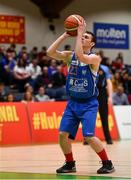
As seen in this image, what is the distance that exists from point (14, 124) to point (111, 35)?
44.7 feet

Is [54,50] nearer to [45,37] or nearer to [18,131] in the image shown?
[18,131]

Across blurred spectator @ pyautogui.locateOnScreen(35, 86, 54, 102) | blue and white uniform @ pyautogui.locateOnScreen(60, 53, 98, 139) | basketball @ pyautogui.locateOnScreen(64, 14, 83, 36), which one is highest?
basketball @ pyautogui.locateOnScreen(64, 14, 83, 36)

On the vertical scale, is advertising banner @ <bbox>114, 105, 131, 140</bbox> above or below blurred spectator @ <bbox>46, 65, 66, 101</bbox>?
below

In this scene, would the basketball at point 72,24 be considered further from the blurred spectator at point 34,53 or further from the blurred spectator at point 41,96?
the blurred spectator at point 34,53

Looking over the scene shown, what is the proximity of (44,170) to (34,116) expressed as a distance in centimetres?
704

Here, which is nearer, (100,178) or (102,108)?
(100,178)

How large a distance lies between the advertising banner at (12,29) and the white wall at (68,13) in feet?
0.92

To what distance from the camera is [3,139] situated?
14.1m

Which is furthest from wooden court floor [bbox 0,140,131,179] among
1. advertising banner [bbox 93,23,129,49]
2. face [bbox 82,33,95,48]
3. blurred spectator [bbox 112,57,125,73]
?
advertising banner [bbox 93,23,129,49]

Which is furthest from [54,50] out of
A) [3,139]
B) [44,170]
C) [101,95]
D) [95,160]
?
[3,139]

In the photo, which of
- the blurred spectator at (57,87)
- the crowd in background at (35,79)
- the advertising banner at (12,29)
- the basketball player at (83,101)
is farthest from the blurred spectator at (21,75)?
the basketball player at (83,101)

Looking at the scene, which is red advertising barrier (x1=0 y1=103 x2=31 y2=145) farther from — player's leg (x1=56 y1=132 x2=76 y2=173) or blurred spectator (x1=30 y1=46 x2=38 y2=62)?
blurred spectator (x1=30 y1=46 x2=38 y2=62)

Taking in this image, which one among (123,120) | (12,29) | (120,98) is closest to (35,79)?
(120,98)

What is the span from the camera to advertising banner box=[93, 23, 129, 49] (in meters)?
26.9
